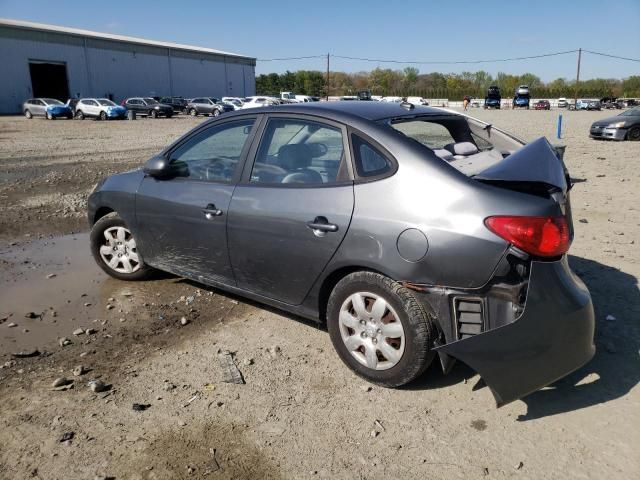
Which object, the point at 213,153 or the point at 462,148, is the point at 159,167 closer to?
the point at 213,153

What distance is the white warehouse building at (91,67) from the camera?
43.9 metres

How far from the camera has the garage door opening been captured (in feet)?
154

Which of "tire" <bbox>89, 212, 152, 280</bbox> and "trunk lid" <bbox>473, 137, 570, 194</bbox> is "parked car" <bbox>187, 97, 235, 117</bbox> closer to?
"tire" <bbox>89, 212, 152, 280</bbox>

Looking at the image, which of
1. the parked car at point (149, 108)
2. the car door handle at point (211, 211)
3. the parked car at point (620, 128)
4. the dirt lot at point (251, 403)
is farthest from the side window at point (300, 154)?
the parked car at point (149, 108)

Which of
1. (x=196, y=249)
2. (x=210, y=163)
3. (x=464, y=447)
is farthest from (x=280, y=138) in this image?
(x=464, y=447)

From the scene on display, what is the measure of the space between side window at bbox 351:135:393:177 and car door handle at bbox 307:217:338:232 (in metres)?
0.35

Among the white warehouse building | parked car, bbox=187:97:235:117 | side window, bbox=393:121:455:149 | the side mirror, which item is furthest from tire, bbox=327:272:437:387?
the white warehouse building

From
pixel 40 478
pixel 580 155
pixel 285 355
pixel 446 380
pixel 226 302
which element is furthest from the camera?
pixel 580 155

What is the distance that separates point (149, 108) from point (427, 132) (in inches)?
1516

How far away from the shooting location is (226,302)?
4477 millimetres

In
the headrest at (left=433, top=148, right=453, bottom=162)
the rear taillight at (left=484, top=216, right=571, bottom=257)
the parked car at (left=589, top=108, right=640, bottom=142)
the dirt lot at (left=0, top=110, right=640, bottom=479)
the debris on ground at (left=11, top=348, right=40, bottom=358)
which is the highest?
the headrest at (left=433, top=148, right=453, bottom=162)

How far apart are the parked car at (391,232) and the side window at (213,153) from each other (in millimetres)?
13

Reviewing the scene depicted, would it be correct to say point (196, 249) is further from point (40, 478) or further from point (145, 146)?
point (145, 146)

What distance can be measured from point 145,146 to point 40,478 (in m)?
16.6
